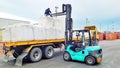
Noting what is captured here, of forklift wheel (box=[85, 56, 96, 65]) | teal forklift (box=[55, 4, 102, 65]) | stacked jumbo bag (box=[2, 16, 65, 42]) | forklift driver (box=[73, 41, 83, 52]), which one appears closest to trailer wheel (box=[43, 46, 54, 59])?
stacked jumbo bag (box=[2, 16, 65, 42])

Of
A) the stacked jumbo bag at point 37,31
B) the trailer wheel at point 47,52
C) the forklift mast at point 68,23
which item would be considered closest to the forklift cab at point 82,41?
the forklift mast at point 68,23

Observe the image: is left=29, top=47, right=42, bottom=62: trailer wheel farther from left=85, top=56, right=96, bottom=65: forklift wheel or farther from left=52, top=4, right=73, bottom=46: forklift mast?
left=85, top=56, right=96, bottom=65: forklift wheel

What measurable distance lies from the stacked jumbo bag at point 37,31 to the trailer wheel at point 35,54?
763mm

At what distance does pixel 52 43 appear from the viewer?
10453mm

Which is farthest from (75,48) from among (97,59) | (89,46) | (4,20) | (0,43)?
(4,20)

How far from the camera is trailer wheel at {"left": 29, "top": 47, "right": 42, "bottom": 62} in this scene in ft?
28.3

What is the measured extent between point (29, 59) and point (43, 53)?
1.28 m

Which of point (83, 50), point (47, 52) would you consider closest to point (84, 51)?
point (83, 50)

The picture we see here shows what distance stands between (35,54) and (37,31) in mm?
1496

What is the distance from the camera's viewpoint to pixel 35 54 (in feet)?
29.6

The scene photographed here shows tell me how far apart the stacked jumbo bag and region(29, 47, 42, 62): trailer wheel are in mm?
763

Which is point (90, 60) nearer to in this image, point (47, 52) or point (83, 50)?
point (83, 50)

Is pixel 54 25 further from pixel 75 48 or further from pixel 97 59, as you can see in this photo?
pixel 97 59

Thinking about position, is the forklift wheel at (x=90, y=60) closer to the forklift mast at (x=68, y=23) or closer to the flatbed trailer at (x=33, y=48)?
the forklift mast at (x=68, y=23)
